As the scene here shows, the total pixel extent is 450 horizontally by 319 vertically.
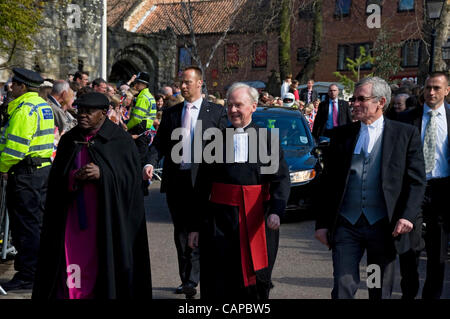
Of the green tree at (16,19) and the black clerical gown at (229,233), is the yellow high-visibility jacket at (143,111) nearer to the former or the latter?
the green tree at (16,19)

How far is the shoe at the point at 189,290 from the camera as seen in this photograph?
6.57 meters

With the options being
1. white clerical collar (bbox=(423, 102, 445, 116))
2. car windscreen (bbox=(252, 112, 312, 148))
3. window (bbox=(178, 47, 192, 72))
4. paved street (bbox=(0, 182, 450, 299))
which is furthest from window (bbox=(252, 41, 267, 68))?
white clerical collar (bbox=(423, 102, 445, 116))

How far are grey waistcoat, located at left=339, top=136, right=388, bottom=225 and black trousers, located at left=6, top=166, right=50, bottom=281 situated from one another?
3.42 meters

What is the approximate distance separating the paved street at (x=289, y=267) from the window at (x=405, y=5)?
3521cm

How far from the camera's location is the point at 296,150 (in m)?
11.4

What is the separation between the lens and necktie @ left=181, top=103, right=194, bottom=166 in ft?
22.0

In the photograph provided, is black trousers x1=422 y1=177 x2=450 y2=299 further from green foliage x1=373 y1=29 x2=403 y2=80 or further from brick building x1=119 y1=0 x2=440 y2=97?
brick building x1=119 y1=0 x2=440 y2=97

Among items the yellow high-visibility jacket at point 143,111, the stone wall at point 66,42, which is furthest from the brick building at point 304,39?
the yellow high-visibility jacket at point 143,111

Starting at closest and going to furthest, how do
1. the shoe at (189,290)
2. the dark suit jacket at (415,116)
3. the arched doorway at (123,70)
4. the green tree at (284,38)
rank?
the dark suit jacket at (415,116), the shoe at (189,290), the green tree at (284,38), the arched doorway at (123,70)

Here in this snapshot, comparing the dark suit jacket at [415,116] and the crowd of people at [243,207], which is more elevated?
the dark suit jacket at [415,116]

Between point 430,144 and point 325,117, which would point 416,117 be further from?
point 325,117
